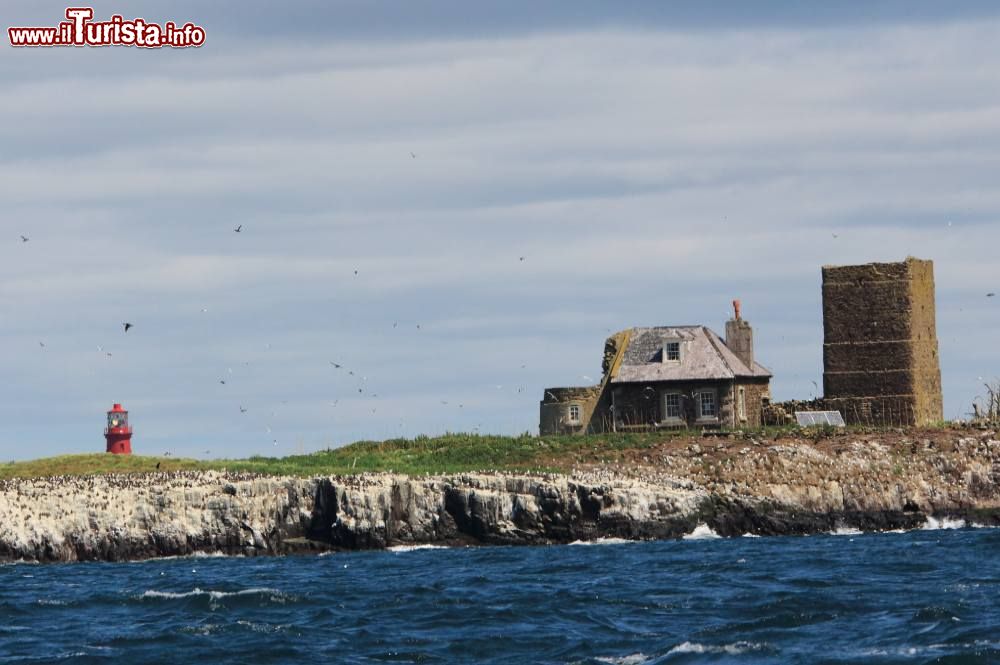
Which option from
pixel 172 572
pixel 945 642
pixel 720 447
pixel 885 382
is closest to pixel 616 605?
pixel 945 642

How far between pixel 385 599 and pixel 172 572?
37.1ft

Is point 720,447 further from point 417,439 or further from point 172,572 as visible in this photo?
point 172,572

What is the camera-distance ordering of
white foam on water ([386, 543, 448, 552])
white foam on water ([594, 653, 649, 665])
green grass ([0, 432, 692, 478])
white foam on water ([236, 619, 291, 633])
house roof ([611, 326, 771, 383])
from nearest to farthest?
white foam on water ([594, 653, 649, 665]), white foam on water ([236, 619, 291, 633]), white foam on water ([386, 543, 448, 552]), green grass ([0, 432, 692, 478]), house roof ([611, 326, 771, 383])

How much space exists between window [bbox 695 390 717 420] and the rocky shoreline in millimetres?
9847

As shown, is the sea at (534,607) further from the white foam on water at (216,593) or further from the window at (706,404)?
the window at (706,404)

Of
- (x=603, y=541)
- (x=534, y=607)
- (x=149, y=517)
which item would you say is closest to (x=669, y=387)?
(x=603, y=541)

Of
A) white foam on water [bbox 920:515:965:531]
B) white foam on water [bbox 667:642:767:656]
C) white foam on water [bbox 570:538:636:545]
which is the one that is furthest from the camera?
white foam on water [bbox 920:515:965:531]

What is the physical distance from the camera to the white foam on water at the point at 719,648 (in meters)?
32.5

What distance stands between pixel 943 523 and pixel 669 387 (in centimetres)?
1659

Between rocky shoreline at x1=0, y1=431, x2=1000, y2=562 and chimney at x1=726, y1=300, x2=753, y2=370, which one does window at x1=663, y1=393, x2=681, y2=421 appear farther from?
rocky shoreline at x1=0, y1=431, x2=1000, y2=562

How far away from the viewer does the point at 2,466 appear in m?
67.6

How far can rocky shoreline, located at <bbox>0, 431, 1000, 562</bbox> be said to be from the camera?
5712 centimetres

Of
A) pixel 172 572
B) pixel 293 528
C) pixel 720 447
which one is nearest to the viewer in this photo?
pixel 172 572

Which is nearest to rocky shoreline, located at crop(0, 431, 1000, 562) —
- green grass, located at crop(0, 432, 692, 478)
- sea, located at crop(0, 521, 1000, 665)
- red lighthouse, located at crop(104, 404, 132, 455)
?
green grass, located at crop(0, 432, 692, 478)
